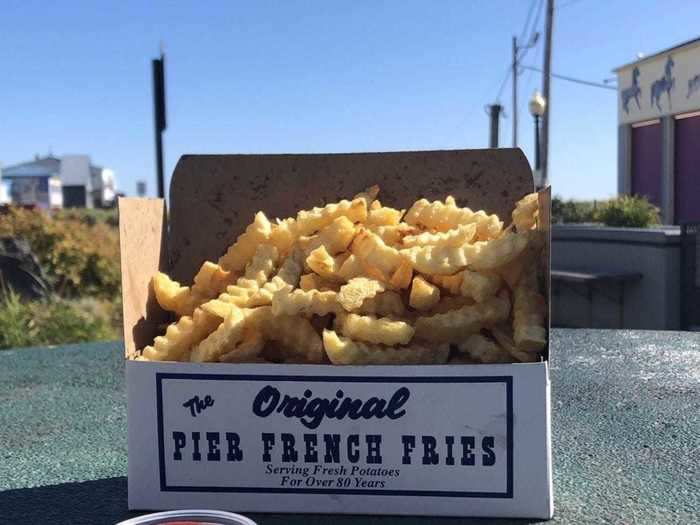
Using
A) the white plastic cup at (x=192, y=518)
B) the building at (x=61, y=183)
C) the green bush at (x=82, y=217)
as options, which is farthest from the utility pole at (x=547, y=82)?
the building at (x=61, y=183)

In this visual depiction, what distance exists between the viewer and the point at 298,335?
4.55ft

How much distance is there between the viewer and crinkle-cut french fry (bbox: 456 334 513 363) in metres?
1.35

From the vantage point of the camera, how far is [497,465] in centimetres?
134

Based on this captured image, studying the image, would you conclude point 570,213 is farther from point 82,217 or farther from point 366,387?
point 366,387

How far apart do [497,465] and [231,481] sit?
0.53m

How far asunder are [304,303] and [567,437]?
961 millimetres

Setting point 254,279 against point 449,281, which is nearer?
point 449,281

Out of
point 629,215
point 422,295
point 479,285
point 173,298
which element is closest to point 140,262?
point 173,298

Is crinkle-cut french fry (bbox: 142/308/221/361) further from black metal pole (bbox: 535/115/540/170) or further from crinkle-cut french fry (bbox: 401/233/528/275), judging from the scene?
black metal pole (bbox: 535/115/540/170)

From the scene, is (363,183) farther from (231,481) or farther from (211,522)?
(211,522)

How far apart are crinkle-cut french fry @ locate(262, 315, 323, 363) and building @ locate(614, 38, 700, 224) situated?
59.6 ft


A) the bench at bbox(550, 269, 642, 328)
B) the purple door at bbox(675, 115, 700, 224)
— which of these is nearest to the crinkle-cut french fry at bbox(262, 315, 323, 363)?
the bench at bbox(550, 269, 642, 328)

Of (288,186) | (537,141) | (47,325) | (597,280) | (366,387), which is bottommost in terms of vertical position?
(47,325)

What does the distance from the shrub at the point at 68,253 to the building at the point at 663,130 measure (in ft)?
48.8
